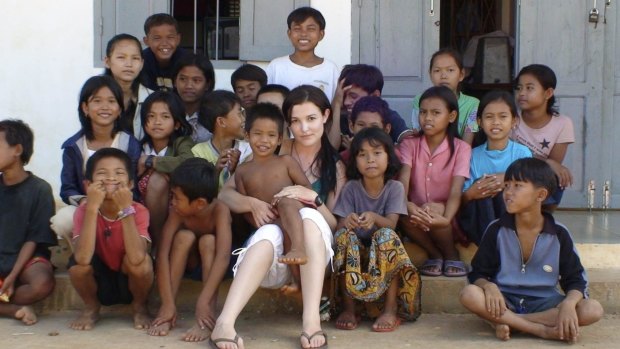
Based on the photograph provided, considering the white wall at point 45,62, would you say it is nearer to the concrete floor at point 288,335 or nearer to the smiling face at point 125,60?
the smiling face at point 125,60

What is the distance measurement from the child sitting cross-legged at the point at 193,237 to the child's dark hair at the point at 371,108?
0.94 metres

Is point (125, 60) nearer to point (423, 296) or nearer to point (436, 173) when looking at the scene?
point (436, 173)

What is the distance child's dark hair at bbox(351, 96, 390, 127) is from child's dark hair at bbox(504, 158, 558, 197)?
0.88 metres

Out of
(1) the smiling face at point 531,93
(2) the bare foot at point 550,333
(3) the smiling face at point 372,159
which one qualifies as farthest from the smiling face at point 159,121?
(2) the bare foot at point 550,333

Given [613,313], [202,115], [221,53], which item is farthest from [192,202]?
[221,53]

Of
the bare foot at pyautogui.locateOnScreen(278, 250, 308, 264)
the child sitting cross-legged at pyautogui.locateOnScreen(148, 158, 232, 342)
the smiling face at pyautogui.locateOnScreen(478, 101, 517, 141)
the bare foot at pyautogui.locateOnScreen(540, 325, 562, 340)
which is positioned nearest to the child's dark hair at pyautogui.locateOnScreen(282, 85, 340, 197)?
the child sitting cross-legged at pyautogui.locateOnScreen(148, 158, 232, 342)

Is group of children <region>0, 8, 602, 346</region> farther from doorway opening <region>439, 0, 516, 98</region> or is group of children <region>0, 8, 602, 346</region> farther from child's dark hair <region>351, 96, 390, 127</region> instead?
doorway opening <region>439, 0, 516, 98</region>

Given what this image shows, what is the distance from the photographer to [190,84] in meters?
5.29

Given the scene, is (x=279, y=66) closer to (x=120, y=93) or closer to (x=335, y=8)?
(x=335, y=8)

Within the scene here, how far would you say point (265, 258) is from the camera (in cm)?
402

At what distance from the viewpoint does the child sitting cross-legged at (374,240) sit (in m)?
4.17

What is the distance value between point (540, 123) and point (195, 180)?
83.7 inches

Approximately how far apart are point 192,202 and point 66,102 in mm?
2379

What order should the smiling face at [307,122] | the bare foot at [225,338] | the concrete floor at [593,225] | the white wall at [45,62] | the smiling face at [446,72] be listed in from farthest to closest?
the white wall at [45,62]
the smiling face at [446,72]
the concrete floor at [593,225]
the smiling face at [307,122]
the bare foot at [225,338]
